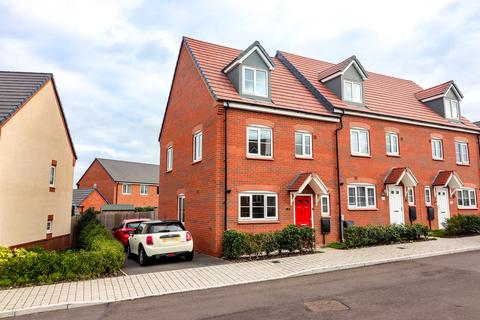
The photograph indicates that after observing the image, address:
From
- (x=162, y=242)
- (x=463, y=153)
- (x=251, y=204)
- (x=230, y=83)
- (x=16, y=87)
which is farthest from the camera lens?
(x=463, y=153)

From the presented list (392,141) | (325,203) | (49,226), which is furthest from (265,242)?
(49,226)

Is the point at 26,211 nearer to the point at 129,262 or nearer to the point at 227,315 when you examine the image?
the point at 129,262

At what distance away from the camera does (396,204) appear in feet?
59.7

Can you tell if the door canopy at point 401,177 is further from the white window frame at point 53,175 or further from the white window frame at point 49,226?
the white window frame at point 49,226

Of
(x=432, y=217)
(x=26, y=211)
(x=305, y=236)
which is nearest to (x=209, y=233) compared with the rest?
(x=305, y=236)

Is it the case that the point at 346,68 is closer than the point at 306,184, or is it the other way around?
the point at 306,184

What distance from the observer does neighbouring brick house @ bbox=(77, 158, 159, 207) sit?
45922 millimetres

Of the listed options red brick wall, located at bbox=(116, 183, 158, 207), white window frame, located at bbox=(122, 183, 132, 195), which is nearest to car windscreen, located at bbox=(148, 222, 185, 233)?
red brick wall, located at bbox=(116, 183, 158, 207)

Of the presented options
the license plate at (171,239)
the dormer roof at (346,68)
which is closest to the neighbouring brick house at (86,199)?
the license plate at (171,239)

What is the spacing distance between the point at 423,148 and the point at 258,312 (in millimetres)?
17216

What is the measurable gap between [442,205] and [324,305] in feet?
53.9

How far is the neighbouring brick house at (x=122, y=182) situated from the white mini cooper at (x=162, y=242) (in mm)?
35090

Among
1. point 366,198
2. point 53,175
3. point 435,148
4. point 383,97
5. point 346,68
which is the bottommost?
point 366,198

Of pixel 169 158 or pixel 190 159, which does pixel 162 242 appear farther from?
pixel 169 158
